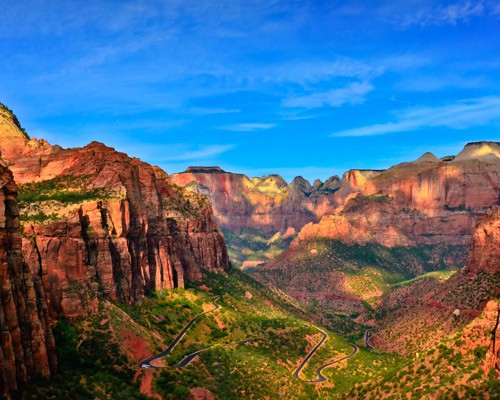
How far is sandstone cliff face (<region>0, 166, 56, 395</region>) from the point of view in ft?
214

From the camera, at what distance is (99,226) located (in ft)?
352

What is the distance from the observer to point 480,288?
143m

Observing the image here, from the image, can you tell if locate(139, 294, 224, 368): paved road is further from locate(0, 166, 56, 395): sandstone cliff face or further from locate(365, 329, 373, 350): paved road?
locate(365, 329, 373, 350): paved road

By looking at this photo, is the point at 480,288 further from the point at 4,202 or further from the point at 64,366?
the point at 4,202

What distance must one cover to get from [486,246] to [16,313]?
12222cm

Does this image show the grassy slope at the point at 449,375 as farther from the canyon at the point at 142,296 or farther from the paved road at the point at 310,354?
the paved road at the point at 310,354

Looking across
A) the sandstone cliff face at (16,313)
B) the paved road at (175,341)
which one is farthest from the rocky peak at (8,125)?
the sandstone cliff face at (16,313)

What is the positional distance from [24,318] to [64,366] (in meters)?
14.4

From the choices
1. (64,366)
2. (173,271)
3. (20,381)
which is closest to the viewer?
(20,381)

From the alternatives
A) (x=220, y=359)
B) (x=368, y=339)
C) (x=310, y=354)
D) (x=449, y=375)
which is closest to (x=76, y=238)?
(x=220, y=359)

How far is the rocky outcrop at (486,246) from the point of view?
148 metres

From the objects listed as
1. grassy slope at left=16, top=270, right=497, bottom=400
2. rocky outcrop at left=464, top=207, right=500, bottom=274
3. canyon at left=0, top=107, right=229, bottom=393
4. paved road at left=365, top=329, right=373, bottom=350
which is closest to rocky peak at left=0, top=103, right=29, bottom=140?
canyon at left=0, top=107, right=229, bottom=393

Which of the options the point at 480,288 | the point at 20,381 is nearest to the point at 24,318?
the point at 20,381

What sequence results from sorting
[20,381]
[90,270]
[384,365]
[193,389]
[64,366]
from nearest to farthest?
[20,381] < [64,366] < [193,389] < [90,270] < [384,365]
